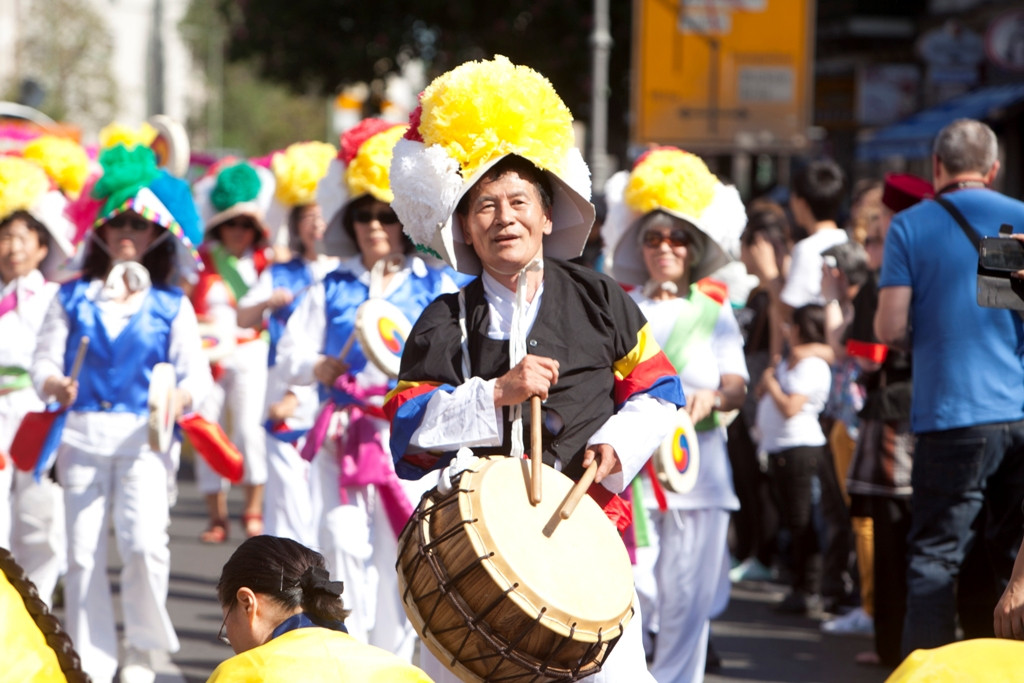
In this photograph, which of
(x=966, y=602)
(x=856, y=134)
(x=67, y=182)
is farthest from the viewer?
(x=856, y=134)

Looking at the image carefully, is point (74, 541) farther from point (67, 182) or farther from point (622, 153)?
point (622, 153)

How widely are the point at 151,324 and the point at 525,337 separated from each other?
280 centimetres

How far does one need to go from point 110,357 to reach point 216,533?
4258 millimetres

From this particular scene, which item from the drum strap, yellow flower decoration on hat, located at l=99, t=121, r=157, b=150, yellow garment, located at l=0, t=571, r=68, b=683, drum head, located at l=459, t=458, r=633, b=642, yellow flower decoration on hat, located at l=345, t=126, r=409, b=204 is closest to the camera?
yellow garment, located at l=0, t=571, r=68, b=683

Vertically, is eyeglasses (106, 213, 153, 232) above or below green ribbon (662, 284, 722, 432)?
above

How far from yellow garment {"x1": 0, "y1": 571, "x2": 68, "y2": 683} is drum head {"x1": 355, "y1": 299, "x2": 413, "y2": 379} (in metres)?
2.66

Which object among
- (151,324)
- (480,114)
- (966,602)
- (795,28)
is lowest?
(966,602)

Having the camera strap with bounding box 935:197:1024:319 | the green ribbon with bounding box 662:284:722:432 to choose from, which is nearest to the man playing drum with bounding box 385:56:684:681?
the camera strap with bounding box 935:197:1024:319

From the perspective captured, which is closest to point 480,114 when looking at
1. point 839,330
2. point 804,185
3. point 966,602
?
point 966,602

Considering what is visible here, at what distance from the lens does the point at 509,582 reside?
3482 mm

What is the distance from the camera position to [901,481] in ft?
22.9

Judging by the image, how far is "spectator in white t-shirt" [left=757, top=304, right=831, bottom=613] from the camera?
27.9 feet

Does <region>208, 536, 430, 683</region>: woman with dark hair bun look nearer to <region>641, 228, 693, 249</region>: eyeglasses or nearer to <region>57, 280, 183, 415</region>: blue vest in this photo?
<region>57, 280, 183, 415</region>: blue vest

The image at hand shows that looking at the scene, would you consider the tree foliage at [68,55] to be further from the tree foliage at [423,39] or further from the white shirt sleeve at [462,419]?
A: the white shirt sleeve at [462,419]
